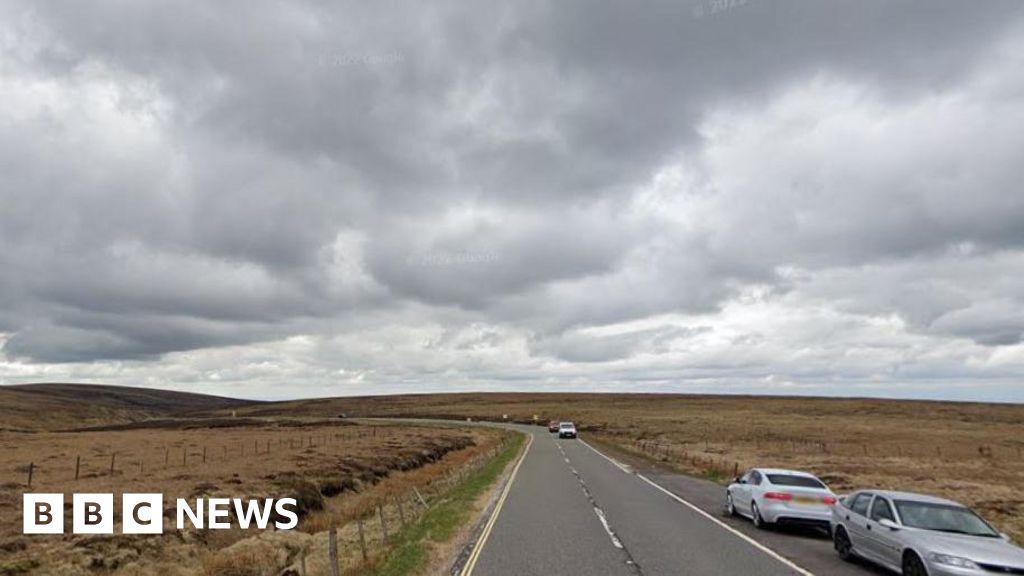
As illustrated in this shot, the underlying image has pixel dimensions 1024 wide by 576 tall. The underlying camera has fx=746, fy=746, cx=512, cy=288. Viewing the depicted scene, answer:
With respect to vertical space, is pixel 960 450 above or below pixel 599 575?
below

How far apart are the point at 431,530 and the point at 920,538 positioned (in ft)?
32.9

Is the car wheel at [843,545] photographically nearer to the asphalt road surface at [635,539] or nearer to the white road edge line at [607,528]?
the asphalt road surface at [635,539]

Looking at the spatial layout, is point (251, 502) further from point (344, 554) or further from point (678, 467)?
point (678, 467)

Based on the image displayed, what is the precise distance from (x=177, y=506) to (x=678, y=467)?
84.6 ft

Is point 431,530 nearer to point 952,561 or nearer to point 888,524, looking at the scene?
point 888,524

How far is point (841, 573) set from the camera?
13.0 meters

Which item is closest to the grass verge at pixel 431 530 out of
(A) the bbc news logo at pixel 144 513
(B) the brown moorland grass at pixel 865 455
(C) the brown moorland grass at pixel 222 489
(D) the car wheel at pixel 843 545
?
(C) the brown moorland grass at pixel 222 489

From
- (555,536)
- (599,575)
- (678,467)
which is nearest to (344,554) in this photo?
(555,536)

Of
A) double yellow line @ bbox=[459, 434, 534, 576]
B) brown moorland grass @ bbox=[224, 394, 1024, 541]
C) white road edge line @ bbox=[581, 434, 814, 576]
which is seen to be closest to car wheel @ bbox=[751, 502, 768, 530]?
white road edge line @ bbox=[581, 434, 814, 576]

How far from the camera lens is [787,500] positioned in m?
18.0

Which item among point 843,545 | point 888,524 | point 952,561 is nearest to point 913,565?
point 952,561

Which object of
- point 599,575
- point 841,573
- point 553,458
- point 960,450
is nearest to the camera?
point 599,575

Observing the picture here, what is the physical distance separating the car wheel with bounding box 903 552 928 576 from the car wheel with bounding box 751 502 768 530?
6.15 meters

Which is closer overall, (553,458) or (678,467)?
(678,467)
